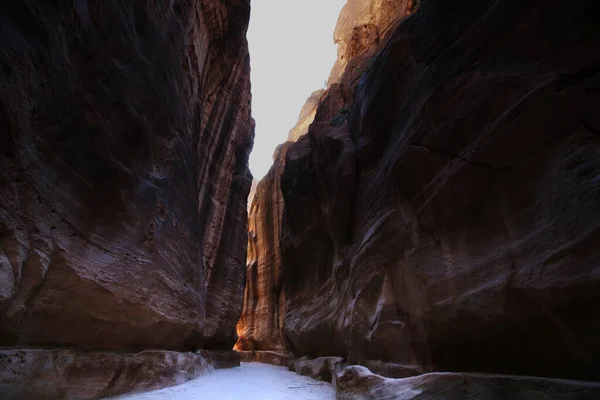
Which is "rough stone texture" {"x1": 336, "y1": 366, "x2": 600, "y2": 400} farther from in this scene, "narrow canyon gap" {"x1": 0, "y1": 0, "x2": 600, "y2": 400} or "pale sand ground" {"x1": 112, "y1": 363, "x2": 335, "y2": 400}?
"pale sand ground" {"x1": 112, "y1": 363, "x2": 335, "y2": 400}

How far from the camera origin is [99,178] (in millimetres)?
5535

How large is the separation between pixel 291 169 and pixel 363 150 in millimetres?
6456

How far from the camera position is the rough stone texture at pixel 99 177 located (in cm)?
405

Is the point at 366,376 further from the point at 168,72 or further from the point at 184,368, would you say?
the point at 168,72

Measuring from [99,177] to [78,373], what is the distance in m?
3.00

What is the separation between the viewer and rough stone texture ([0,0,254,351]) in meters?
4.05

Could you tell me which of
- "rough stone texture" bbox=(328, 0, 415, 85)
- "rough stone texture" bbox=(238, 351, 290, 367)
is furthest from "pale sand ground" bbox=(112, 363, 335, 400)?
"rough stone texture" bbox=(328, 0, 415, 85)

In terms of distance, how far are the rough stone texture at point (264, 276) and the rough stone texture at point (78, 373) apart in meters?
12.4

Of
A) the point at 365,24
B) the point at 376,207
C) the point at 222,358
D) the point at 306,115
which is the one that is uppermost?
the point at 306,115

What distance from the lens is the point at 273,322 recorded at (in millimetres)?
18953

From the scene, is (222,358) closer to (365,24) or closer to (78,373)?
(78,373)

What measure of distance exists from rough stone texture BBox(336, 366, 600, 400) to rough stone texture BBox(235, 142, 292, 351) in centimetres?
1467

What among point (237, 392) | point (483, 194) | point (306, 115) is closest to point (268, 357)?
point (237, 392)

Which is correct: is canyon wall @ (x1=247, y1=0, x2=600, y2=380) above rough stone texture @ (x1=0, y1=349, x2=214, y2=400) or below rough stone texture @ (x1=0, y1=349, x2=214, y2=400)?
above
